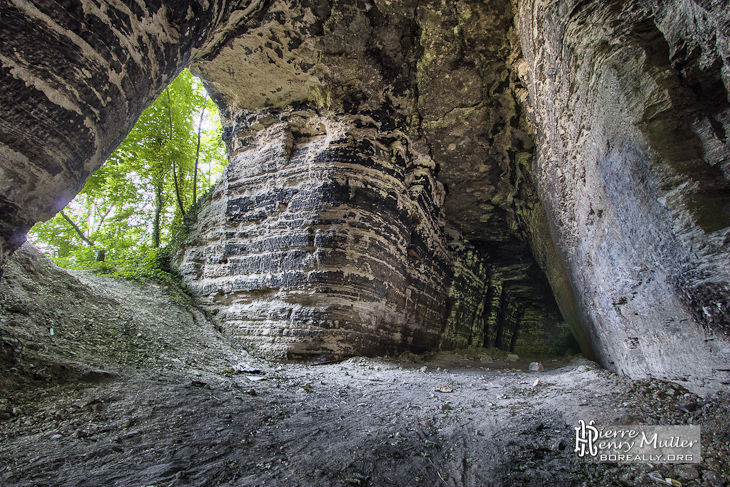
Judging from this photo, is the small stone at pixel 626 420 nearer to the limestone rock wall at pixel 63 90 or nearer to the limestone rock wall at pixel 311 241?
the limestone rock wall at pixel 311 241

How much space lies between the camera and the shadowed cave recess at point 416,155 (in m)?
1.49

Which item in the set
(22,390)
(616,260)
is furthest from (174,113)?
(616,260)

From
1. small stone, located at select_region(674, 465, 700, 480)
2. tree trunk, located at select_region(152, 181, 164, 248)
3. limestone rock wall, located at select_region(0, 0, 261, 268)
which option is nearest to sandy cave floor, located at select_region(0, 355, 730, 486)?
small stone, located at select_region(674, 465, 700, 480)

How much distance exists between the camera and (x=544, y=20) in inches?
113

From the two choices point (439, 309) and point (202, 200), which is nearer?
point (202, 200)

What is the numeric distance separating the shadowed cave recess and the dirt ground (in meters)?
0.74

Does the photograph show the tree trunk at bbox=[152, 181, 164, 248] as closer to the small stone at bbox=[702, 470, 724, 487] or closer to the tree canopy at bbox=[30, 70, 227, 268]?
the tree canopy at bbox=[30, 70, 227, 268]

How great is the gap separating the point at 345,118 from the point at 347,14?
4.30 feet

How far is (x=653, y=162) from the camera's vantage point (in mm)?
→ 1842

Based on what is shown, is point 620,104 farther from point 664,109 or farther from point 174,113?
point 174,113

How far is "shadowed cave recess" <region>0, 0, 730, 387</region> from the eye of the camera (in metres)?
1.49

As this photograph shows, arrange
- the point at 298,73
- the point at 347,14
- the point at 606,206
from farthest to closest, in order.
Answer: the point at 298,73
the point at 347,14
the point at 606,206

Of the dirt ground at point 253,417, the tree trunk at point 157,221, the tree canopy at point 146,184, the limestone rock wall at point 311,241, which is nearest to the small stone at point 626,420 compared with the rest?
the dirt ground at point 253,417

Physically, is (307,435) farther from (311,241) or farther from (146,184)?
(146,184)
